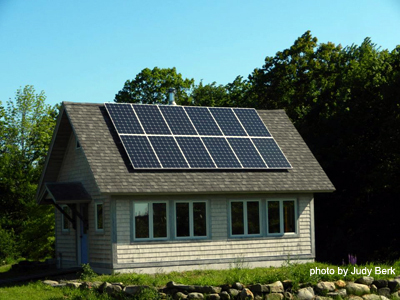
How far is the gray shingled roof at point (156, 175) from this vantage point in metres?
22.4

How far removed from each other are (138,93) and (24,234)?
22.9 m

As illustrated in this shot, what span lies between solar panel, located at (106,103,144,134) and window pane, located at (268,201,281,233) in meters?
5.75

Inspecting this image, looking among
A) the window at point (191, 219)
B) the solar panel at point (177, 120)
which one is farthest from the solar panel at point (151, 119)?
the window at point (191, 219)

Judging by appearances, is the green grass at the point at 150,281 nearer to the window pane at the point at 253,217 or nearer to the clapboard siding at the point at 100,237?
the clapboard siding at the point at 100,237

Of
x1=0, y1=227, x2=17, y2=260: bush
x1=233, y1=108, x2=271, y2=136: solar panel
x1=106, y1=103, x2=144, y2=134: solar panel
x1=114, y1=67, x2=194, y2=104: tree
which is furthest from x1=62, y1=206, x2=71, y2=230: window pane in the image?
x1=114, y1=67, x2=194, y2=104: tree

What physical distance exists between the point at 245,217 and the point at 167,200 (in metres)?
3.24

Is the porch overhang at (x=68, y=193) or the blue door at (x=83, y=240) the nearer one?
the porch overhang at (x=68, y=193)

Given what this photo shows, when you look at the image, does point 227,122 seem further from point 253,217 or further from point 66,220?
point 66,220

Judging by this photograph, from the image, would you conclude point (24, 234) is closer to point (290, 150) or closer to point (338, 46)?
point (290, 150)

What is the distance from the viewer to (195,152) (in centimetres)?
2461

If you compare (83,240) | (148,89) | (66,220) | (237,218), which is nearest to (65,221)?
(66,220)

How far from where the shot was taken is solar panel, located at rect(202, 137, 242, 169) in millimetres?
24688

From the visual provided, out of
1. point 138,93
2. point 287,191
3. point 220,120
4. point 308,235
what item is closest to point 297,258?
point 308,235

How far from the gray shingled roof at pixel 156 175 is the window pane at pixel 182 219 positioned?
2.85ft
